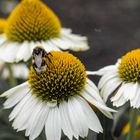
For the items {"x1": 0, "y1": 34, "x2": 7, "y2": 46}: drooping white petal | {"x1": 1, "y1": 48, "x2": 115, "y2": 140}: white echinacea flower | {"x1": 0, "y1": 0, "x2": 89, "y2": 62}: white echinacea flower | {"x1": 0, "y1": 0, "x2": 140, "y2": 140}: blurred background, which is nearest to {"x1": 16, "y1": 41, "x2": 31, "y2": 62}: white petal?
{"x1": 0, "y1": 0, "x2": 89, "y2": 62}: white echinacea flower

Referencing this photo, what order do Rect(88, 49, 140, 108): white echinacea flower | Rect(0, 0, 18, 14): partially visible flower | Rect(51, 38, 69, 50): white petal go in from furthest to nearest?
Rect(0, 0, 18, 14): partially visible flower → Rect(51, 38, 69, 50): white petal → Rect(88, 49, 140, 108): white echinacea flower

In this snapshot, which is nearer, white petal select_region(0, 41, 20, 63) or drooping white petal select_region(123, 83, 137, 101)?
drooping white petal select_region(123, 83, 137, 101)

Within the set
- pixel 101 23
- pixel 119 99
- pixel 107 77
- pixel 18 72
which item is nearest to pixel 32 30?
pixel 107 77

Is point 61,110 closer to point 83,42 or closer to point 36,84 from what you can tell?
point 36,84

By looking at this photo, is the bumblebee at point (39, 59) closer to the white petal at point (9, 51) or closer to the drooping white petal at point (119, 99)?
the drooping white petal at point (119, 99)

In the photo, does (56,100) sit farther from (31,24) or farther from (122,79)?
(31,24)

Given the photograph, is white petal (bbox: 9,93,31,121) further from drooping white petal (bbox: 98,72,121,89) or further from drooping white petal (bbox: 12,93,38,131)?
drooping white petal (bbox: 98,72,121,89)

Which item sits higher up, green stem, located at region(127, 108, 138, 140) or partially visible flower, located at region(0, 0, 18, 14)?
Result: partially visible flower, located at region(0, 0, 18, 14)

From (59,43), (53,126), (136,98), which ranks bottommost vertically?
(53,126)
